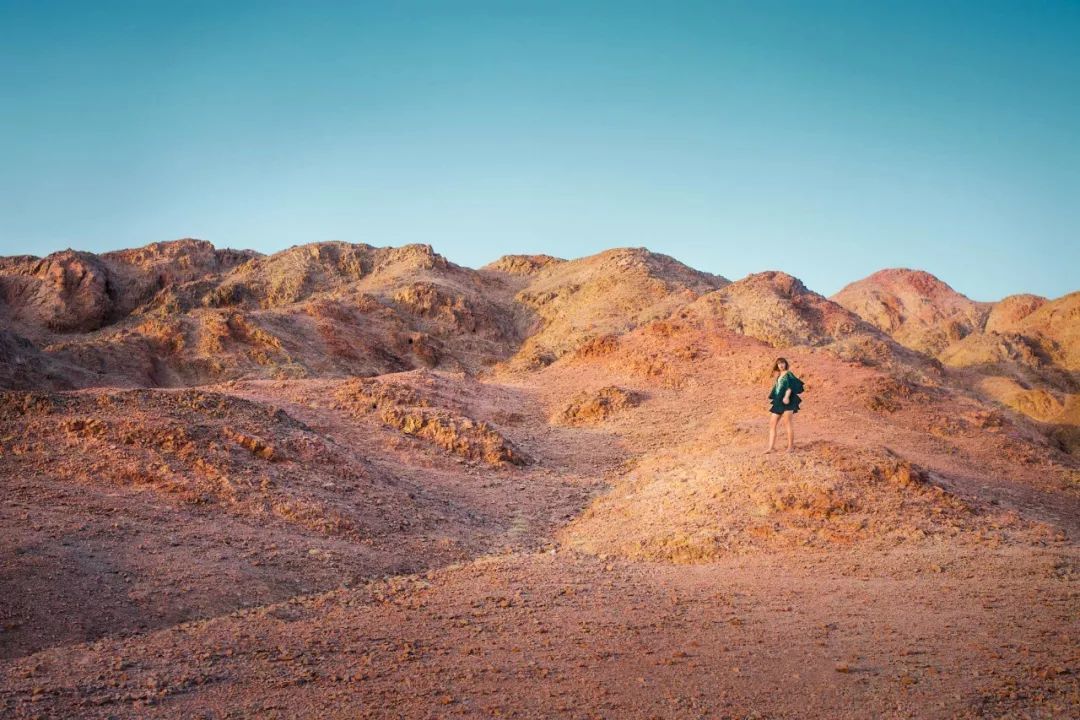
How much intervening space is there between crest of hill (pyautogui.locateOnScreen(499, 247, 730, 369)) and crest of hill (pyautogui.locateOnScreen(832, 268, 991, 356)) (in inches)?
716

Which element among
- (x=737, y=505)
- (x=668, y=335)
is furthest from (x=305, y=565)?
(x=668, y=335)

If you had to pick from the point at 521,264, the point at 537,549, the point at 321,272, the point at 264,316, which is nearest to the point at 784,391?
the point at 537,549

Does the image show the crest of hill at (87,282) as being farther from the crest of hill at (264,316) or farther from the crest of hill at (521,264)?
the crest of hill at (521,264)

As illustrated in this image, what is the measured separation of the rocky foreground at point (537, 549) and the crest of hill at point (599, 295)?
478 inches

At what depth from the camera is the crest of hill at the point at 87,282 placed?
40.4 meters

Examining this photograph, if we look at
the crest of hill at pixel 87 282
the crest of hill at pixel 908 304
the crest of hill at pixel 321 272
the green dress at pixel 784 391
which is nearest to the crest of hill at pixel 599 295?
the crest of hill at pixel 321 272

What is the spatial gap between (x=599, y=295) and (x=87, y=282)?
28354 millimetres

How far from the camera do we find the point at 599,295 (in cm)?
4272

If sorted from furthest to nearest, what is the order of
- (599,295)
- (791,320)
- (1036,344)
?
(599,295) < (1036,344) < (791,320)

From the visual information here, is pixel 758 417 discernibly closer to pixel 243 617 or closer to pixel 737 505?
pixel 737 505

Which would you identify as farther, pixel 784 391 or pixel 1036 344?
pixel 1036 344

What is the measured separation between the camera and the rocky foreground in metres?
5.15

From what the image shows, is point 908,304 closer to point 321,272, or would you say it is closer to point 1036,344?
point 1036,344

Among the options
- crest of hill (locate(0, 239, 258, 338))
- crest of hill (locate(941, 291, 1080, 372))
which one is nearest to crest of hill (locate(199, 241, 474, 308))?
crest of hill (locate(0, 239, 258, 338))
